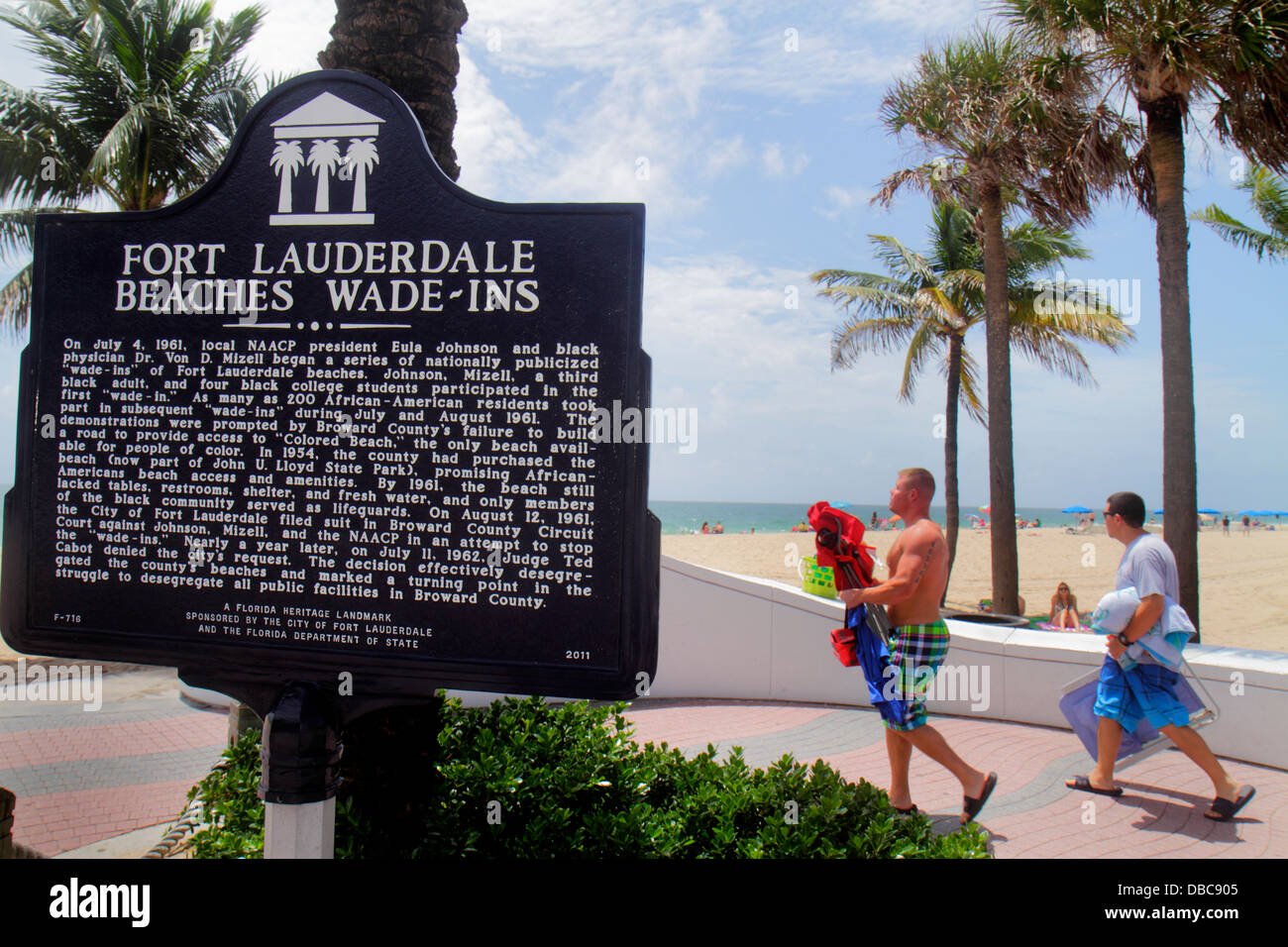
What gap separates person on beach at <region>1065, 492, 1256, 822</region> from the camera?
4.80 metres

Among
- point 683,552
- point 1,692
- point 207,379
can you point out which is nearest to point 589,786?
point 207,379

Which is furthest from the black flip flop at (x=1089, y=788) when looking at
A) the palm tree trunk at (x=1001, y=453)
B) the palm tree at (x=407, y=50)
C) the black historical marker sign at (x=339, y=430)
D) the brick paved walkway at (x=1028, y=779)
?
the palm tree trunk at (x=1001, y=453)

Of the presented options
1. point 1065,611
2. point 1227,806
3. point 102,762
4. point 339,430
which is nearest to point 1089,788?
point 1227,806

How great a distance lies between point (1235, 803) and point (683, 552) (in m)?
38.5

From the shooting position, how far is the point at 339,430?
2510mm

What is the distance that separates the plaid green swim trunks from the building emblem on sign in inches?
132

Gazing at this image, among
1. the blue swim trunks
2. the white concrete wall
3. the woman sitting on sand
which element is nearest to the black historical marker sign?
the blue swim trunks

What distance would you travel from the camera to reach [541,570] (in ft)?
7.88

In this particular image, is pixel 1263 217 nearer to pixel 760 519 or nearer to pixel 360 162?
pixel 360 162

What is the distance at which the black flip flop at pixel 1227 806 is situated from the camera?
15.8 ft

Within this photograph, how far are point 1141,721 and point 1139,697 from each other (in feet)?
0.78

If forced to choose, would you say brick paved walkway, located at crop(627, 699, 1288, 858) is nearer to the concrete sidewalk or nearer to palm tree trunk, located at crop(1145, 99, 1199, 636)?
the concrete sidewalk

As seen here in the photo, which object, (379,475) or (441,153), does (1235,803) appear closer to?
(379,475)

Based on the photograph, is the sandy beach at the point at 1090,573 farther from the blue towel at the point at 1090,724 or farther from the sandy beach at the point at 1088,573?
the blue towel at the point at 1090,724
